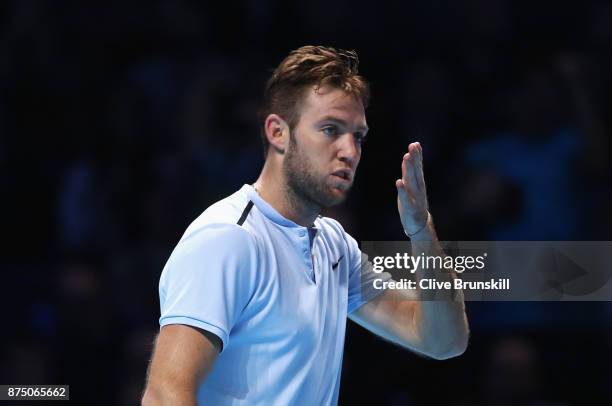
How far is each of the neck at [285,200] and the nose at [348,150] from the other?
169 mm

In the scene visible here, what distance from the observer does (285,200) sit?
125 inches

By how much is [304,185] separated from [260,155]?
96.3 inches

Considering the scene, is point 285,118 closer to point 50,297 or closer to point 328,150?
point 328,150

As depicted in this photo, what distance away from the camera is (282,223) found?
3.14 meters

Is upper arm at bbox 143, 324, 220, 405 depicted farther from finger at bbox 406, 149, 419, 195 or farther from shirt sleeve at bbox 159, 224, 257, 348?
finger at bbox 406, 149, 419, 195

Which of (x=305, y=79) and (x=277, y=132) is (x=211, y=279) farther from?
(x=305, y=79)

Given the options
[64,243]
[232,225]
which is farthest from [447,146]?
[232,225]

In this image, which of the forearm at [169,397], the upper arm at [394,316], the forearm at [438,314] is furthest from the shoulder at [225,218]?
the upper arm at [394,316]

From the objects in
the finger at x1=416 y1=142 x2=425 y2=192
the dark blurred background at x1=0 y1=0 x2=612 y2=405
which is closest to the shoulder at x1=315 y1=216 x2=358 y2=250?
the finger at x1=416 y1=142 x2=425 y2=192

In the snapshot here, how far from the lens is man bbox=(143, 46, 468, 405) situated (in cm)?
279

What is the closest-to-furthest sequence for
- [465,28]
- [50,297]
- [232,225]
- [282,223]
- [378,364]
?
[232,225] < [282,223] < [378,364] < [50,297] < [465,28]

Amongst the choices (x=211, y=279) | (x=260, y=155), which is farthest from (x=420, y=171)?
(x=260, y=155)

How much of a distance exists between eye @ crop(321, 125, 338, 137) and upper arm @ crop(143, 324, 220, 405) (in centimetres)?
75

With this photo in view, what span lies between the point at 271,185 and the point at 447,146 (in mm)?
2656
